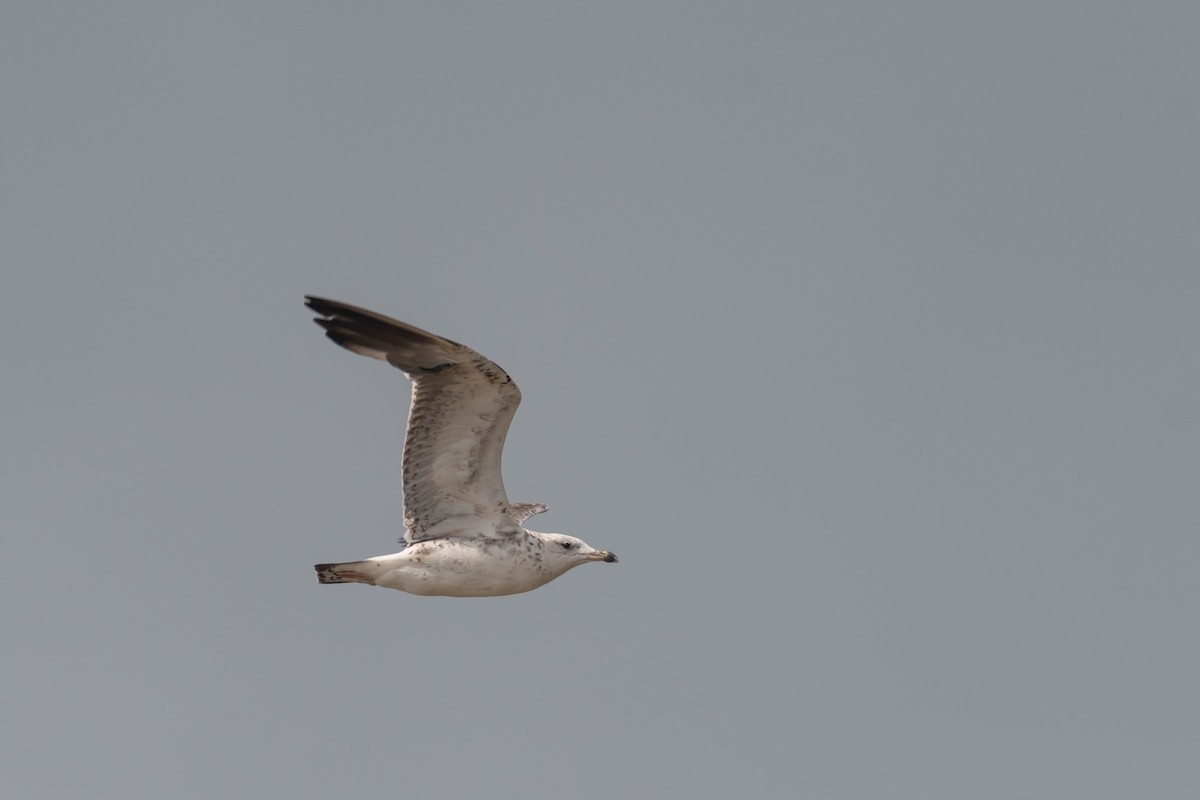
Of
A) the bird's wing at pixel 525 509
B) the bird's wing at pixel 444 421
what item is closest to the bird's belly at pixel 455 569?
the bird's wing at pixel 444 421

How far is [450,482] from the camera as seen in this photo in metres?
25.7

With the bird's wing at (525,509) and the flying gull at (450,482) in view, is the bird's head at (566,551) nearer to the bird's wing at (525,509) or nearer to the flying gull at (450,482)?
the flying gull at (450,482)

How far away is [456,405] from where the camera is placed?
24906 millimetres

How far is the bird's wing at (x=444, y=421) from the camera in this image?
80.5ft

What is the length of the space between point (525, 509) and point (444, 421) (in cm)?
484

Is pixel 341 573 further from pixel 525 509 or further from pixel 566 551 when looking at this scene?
pixel 525 509

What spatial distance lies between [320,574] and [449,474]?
1.97 meters

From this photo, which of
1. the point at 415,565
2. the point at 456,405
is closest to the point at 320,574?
the point at 415,565

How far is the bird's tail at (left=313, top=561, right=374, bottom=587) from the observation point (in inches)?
1002

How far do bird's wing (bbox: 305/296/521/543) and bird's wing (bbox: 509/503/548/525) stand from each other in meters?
3.02

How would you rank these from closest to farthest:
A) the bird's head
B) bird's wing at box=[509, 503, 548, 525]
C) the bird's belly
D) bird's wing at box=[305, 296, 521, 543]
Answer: bird's wing at box=[305, 296, 521, 543]
the bird's belly
the bird's head
bird's wing at box=[509, 503, 548, 525]

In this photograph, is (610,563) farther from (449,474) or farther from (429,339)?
(429,339)

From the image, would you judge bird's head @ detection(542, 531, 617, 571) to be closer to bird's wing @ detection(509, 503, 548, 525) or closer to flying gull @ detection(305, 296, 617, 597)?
flying gull @ detection(305, 296, 617, 597)

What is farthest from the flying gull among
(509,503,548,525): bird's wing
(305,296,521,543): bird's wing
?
(509,503,548,525): bird's wing
